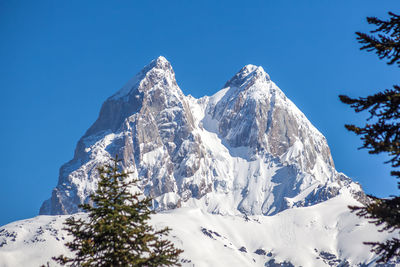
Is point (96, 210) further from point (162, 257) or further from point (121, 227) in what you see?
point (162, 257)

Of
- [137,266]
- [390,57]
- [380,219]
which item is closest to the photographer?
[380,219]

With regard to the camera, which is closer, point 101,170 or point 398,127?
point 398,127

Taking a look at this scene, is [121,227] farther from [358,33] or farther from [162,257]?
[358,33]

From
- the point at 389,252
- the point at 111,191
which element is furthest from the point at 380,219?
the point at 111,191

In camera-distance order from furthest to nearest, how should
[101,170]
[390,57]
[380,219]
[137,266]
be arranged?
[101,170] < [137,266] < [390,57] < [380,219]

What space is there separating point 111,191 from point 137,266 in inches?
159

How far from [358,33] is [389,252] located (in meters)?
7.14

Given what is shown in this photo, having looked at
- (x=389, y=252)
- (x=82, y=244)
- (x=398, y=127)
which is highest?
(x=82, y=244)

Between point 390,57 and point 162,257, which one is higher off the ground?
point 390,57

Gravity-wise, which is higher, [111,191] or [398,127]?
[111,191]

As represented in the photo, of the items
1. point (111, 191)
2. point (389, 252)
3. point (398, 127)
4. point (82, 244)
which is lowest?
point (389, 252)

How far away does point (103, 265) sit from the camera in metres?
23.8

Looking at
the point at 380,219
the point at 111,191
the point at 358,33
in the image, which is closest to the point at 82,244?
the point at 111,191

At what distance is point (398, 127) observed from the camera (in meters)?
18.7
